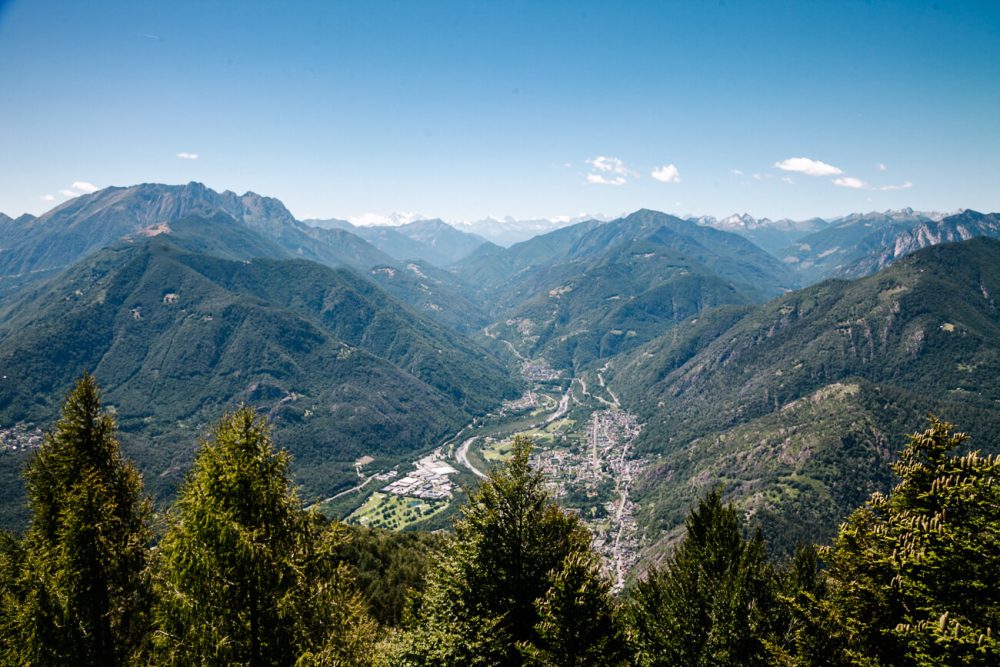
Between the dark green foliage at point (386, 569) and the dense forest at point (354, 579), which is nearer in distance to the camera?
the dense forest at point (354, 579)

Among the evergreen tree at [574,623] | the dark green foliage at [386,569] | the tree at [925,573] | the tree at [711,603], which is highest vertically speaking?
the tree at [925,573]

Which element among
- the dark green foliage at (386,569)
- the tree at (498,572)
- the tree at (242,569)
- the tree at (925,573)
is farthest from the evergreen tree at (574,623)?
the dark green foliage at (386,569)

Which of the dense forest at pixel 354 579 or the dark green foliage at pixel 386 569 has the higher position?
the dense forest at pixel 354 579

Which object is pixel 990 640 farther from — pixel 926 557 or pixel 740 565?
pixel 740 565

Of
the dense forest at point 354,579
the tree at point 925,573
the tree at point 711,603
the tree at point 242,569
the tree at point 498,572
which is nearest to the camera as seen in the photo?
the tree at point 925,573

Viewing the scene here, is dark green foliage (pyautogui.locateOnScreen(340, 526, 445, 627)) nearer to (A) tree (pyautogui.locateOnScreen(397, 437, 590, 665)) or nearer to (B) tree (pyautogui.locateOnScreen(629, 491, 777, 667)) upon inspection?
Answer: (B) tree (pyautogui.locateOnScreen(629, 491, 777, 667))

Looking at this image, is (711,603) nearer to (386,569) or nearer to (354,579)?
(354,579)

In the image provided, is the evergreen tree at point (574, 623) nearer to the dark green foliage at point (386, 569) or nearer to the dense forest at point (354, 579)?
the dense forest at point (354, 579)

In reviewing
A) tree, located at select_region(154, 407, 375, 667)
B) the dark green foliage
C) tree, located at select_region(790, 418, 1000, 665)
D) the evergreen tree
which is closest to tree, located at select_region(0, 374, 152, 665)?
tree, located at select_region(154, 407, 375, 667)
